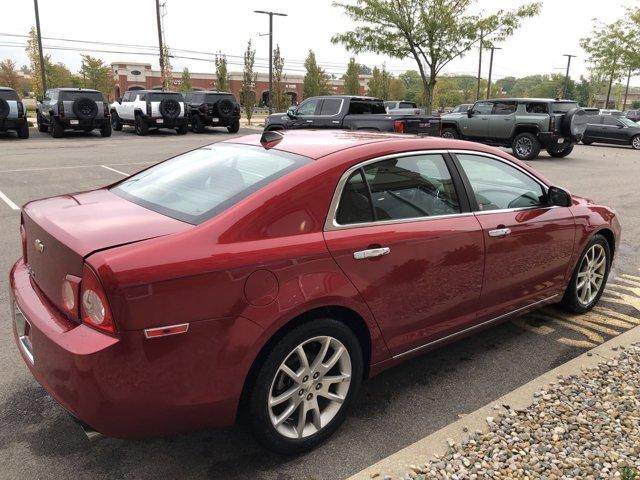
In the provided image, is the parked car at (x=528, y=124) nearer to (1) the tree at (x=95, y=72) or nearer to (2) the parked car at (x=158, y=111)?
(2) the parked car at (x=158, y=111)

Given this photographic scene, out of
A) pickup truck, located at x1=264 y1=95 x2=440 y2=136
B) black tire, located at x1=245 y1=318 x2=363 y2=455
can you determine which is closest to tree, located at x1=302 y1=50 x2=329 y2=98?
pickup truck, located at x1=264 y1=95 x2=440 y2=136

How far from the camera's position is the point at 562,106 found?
16.0m

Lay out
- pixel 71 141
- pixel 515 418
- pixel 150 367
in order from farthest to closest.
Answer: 1. pixel 71 141
2. pixel 515 418
3. pixel 150 367

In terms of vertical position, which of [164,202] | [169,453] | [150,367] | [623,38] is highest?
[623,38]

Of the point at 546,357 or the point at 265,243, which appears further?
the point at 546,357

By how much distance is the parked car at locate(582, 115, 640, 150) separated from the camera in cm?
2241

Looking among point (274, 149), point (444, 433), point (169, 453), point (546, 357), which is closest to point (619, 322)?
point (546, 357)

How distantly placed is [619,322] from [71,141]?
1898 cm

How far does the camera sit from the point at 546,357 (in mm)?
3730

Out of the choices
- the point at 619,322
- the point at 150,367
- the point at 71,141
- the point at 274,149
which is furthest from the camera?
the point at 71,141

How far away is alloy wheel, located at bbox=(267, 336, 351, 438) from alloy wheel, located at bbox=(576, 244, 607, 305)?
2520 millimetres

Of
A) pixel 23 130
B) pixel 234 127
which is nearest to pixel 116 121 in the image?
pixel 234 127

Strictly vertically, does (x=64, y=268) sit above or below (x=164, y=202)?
below

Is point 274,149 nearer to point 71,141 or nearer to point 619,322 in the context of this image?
point 619,322
